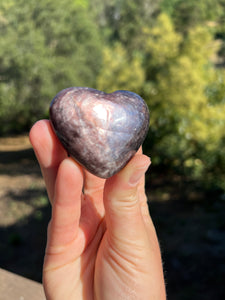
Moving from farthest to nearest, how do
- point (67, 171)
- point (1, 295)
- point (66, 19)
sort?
point (66, 19) → point (1, 295) → point (67, 171)

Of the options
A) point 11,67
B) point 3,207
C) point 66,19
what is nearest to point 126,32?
point 66,19

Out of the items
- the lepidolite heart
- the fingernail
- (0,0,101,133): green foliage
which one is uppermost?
the lepidolite heart

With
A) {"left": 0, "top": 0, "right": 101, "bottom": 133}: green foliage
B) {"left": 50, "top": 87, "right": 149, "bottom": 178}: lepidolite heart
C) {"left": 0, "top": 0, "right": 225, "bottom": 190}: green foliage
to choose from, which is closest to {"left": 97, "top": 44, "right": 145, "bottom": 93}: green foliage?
{"left": 0, "top": 0, "right": 225, "bottom": 190}: green foliage

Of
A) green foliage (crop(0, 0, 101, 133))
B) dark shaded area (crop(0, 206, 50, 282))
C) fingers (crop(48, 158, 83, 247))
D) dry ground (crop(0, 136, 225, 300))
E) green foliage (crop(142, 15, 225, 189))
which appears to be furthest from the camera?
green foliage (crop(0, 0, 101, 133))

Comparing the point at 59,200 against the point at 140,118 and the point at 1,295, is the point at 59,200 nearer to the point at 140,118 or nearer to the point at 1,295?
the point at 140,118

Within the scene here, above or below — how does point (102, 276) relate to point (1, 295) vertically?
above

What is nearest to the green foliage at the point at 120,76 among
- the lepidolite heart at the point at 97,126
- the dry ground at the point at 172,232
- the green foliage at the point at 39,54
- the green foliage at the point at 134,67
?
the green foliage at the point at 134,67

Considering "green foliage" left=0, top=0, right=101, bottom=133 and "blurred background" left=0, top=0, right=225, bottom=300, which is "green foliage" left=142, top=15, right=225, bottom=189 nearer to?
"blurred background" left=0, top=0, right=225, bottom=300

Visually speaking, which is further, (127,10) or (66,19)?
(127,10)
